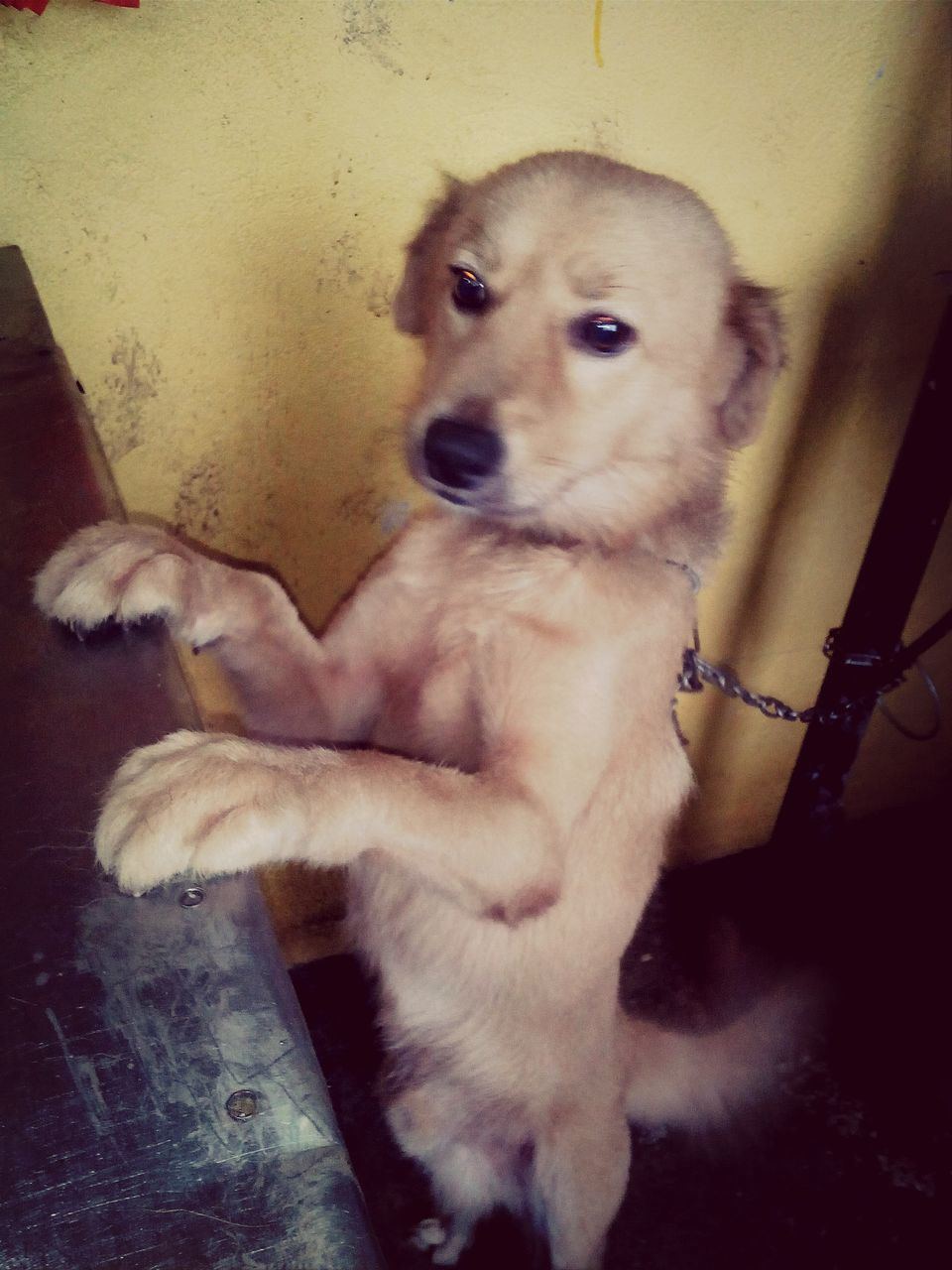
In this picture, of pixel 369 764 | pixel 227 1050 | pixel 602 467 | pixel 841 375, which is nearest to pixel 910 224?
pixel 841 375

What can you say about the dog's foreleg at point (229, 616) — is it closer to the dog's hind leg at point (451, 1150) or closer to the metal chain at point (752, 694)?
the metal chain at point (752, 694)

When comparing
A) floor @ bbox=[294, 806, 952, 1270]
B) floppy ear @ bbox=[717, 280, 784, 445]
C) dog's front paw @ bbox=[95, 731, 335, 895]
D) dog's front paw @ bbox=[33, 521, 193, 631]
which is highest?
floppy ear @ bbox=[717, 280, 784, 445]

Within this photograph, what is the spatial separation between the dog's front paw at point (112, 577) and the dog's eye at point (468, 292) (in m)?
Result: 0.56

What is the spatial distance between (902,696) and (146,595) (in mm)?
2368

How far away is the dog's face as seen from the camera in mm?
1158

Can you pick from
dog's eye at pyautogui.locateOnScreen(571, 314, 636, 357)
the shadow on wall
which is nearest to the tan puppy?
dog's eye at pyautogui.locateOnScreen(571, 314, 636, 357)

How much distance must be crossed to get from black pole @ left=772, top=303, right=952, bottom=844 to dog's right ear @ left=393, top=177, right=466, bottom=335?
3.19ft

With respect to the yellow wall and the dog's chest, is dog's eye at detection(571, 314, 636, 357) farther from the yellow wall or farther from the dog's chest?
the yellow wall

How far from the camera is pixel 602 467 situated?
49.7 inches

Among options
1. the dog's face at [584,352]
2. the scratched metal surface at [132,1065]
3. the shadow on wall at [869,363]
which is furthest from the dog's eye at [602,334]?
the shadow on wall at [869,363]

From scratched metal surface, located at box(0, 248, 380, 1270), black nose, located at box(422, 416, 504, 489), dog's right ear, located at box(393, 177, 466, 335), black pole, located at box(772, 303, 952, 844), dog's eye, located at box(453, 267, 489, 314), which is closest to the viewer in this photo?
scratched metal surface, located at box(0, 248, 380, 1270)

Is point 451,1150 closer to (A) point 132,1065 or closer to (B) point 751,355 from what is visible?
(A) point 132,1065

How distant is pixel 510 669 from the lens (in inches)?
47.9

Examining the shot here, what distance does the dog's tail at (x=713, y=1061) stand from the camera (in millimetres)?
1737
